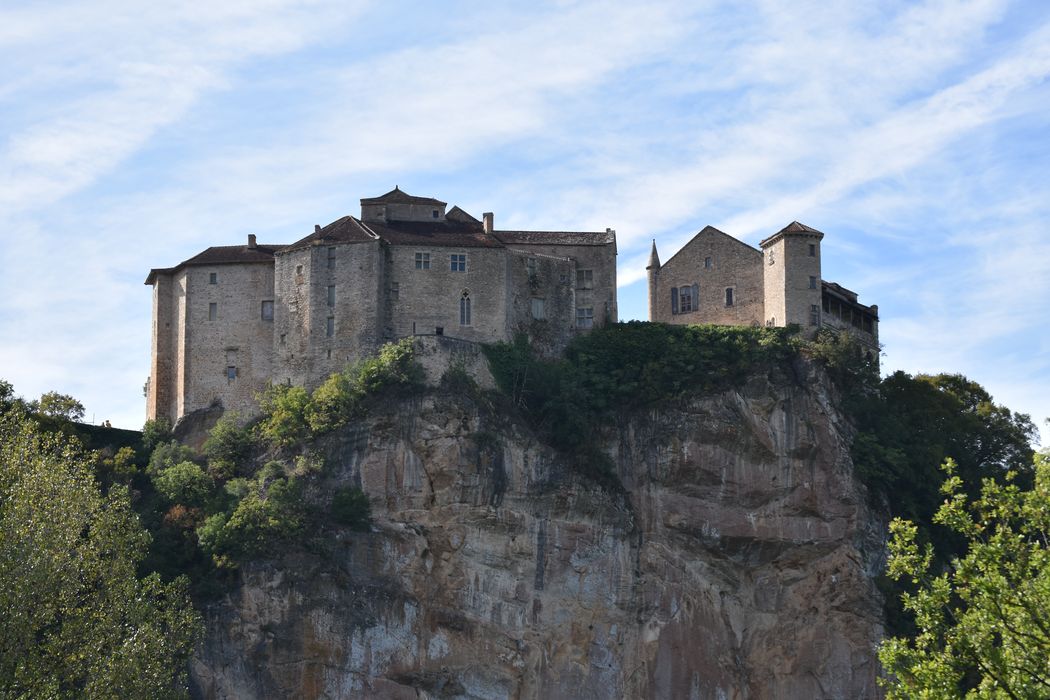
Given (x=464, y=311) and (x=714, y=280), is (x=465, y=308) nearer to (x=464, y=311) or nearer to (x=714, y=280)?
(x=464, y=311)

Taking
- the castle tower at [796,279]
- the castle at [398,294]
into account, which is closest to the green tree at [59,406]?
the castle at [398,294]

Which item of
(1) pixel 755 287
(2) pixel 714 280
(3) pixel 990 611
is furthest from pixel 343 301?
(3) pixel 990 611

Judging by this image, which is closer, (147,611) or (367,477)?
(147,611)

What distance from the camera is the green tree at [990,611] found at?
105 feet

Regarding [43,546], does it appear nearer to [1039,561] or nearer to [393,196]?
[1039,561]

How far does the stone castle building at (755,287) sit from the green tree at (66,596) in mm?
34560

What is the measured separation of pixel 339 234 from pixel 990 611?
1690 inches

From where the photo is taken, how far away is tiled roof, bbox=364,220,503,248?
2778 inches

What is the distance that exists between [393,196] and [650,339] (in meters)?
13.2

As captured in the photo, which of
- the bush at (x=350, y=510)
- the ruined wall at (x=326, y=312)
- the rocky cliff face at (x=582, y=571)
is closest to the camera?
the rocky cliff face at (x=582, y=571)

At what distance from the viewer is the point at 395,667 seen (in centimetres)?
6375

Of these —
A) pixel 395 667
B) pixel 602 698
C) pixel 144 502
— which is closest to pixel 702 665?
pixel 602 698

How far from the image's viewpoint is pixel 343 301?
69062mm

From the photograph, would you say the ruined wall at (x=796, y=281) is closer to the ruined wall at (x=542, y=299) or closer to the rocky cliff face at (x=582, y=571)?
the rocky cliff face at (x=582, y=571)
